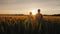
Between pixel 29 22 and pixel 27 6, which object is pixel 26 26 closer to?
pixel 29 22

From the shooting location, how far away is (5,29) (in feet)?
4.35

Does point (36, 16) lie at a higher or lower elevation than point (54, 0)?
lower

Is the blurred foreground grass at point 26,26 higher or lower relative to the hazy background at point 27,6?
lower

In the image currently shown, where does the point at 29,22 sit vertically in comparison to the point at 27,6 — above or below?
below

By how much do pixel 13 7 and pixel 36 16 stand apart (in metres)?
0.29

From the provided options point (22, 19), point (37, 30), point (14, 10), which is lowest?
Result: point (37, 30)

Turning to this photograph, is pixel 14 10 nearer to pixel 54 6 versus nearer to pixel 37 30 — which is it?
pixel 37 30

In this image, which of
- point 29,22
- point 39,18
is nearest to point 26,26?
point 29,22

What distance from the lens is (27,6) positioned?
50.5 inches

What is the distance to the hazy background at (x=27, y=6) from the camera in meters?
1.24

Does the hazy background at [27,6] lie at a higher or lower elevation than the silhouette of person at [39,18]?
higher

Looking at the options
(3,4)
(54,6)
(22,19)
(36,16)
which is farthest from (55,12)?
(3,4)

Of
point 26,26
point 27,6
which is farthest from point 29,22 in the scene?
point 27,6

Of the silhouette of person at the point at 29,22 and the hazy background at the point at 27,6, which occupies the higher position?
the hazy background at the point at 27,6
